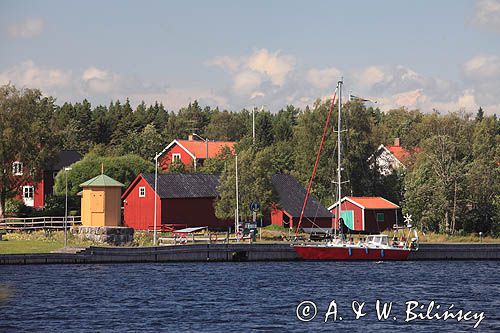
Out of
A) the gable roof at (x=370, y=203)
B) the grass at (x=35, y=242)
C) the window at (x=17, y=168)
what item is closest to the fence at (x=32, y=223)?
the grass at (x=35, y=242)

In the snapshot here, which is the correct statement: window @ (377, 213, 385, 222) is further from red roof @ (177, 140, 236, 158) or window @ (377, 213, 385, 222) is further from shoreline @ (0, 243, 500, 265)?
red roof @ (177, 140, 236, 158)

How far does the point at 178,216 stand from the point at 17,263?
27470 millimetres

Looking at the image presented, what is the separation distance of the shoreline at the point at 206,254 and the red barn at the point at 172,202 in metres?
17.2

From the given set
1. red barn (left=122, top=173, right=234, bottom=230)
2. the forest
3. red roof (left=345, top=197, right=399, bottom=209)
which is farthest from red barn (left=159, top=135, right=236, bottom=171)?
red roof (left=345, top=197, right=399, bottom=209)

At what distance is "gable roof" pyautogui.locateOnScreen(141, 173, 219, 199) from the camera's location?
292 feet

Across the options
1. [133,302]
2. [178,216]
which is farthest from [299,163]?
[133,302]

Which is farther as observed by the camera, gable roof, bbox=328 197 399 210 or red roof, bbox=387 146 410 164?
red roof, bbox=387 146 410 164

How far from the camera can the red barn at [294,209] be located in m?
92.2

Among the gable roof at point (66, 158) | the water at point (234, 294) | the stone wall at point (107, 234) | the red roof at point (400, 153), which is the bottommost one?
the water at point (234, 294)

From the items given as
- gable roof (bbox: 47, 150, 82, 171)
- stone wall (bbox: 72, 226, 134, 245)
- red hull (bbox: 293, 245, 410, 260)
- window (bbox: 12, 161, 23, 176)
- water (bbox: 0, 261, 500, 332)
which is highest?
gable roof (bbox: 47, 150, 82, 171)

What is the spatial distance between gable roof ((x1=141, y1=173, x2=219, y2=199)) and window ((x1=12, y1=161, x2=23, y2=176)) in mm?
12753

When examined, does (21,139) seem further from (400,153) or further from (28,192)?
(400,153)

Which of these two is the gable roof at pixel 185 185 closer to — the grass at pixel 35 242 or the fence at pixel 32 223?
the fence at pixel 32 223

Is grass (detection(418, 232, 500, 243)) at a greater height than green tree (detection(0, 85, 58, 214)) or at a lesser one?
lesser
